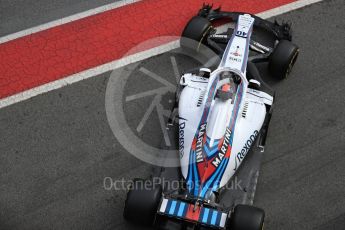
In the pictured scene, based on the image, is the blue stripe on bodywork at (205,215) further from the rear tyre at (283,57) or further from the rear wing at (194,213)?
the rear tyre at (283,57)

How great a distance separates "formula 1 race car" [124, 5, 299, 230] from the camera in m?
6.15

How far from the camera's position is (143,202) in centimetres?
622

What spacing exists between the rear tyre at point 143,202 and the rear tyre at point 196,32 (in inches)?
126

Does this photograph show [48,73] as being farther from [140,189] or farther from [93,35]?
[140,189]

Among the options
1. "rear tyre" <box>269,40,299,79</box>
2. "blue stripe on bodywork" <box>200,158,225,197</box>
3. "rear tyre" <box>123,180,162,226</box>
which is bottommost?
"rear tyre" <box>123,180,162,226</box>

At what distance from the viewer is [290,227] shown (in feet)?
23.1

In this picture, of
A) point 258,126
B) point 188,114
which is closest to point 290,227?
point 258,126

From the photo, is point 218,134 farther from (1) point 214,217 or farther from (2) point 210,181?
(1) point 214,217

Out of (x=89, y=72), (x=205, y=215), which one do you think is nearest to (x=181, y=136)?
(x=205, y=215)

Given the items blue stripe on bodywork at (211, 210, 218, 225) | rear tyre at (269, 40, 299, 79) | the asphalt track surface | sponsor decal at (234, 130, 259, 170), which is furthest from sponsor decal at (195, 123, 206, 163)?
rear tyre at (269, 40, 299, 79)

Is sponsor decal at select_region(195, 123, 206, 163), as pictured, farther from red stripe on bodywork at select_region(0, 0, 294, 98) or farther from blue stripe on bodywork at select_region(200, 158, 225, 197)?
red stripe on bodywork at select_region(0, 0, 294, 98)

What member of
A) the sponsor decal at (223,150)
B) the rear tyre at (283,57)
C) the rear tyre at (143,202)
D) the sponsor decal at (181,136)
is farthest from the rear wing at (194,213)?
the rear tyre at (283,57)

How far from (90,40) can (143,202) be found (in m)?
4.12

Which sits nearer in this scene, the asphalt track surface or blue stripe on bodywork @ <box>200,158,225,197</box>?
blue stripe on bodywork @ <box>200,158,225,197</box>
